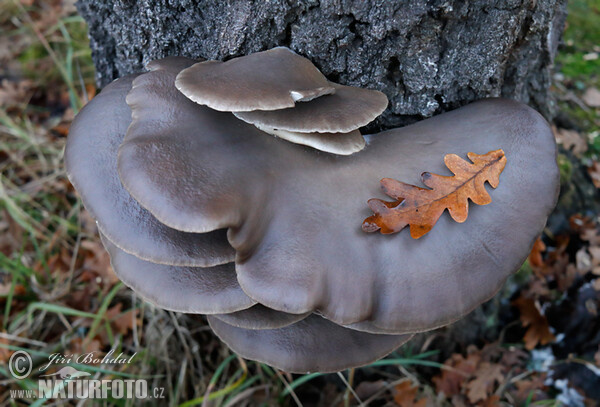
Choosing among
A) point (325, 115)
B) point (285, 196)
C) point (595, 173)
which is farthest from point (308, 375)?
point (595, 173)

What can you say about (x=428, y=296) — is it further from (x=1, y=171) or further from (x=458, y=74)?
(x=1, y=171)

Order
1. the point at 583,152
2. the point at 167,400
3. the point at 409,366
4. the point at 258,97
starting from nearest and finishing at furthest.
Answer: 1. the point at 258,97
2. the point at 167,400
3. the point at 409,366
4. the point at 583,152

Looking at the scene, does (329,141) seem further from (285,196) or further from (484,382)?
(484,382)

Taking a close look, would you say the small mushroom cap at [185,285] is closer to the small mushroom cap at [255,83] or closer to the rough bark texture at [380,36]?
the small mushroom cap at [255,83]

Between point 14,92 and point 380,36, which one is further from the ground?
point 380,36

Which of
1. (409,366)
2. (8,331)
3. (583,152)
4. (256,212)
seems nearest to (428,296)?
(256,212)

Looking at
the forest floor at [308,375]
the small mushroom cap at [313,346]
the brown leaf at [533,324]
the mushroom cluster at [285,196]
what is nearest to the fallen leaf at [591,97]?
the forest floor at [308,375]
